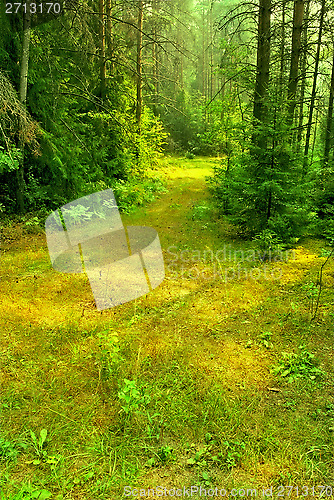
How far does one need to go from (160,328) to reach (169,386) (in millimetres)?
1375

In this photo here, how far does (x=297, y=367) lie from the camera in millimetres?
4145

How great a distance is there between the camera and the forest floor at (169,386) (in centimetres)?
284

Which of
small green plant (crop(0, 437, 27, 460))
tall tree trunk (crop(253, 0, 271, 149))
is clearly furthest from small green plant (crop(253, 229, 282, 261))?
small green plant (crop(0, 437, 27, 460))

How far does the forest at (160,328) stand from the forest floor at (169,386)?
0.06ft

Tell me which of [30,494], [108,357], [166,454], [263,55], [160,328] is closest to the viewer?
[30,494]

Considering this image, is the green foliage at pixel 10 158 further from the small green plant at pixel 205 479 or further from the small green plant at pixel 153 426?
the small green plant at pixel 205 479

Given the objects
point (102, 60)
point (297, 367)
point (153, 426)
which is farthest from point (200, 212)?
point (153, 426)

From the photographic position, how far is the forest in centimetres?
292

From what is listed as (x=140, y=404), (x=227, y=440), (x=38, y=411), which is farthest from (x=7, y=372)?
(x=227, y=440)

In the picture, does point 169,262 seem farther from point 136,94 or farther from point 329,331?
point 136,94

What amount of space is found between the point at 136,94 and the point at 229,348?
14359 millimetres

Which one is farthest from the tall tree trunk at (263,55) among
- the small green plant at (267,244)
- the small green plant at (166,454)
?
the small green plant at (166,454)

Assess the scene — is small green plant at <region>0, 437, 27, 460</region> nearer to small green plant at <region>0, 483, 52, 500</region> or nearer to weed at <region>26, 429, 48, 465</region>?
weed at <region>26, 429, 48, 465</region>

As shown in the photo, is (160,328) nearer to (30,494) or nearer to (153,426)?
(153,426)
